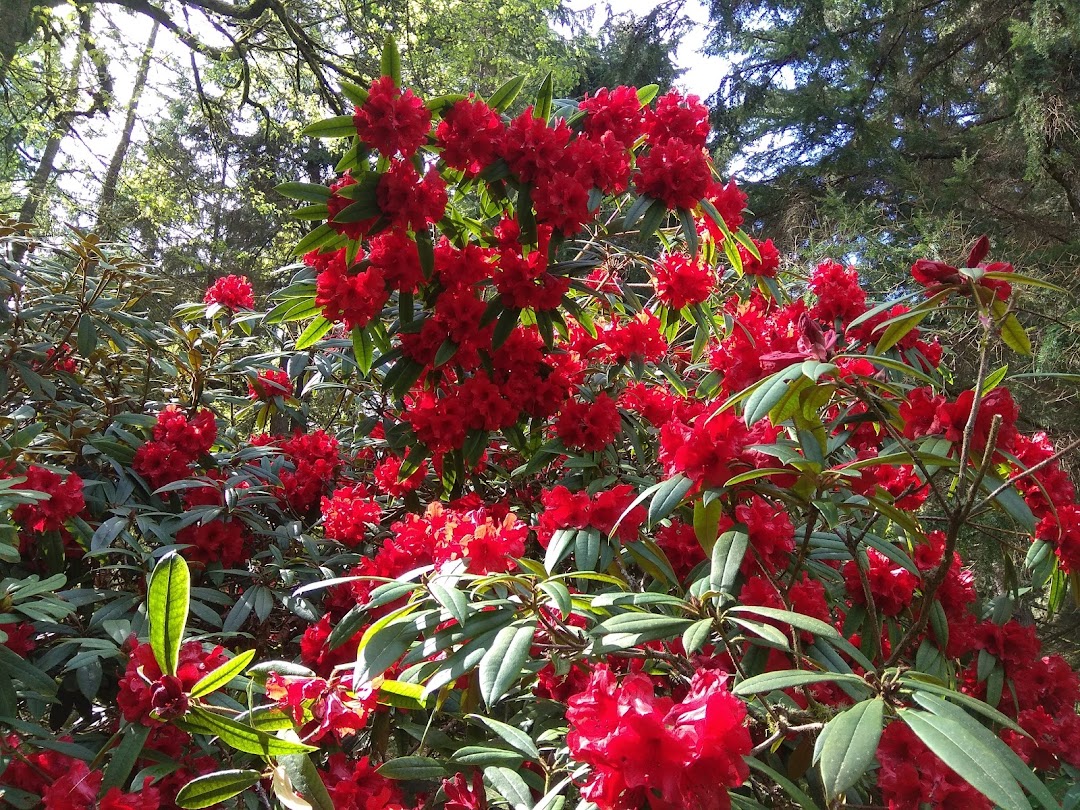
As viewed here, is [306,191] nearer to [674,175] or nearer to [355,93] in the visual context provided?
[355,93]

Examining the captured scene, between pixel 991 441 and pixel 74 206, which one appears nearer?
pixel 991 441

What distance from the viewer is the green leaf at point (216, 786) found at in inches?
33.8

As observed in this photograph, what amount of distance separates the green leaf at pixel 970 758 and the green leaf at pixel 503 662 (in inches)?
15.5

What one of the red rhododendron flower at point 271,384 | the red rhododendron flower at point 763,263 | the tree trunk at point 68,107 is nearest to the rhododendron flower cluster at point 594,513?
the red rhododendron flower at point 763,263

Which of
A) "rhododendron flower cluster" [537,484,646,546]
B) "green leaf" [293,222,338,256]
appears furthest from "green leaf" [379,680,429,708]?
"green leaf" [293,222,338,256]

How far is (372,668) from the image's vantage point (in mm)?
891

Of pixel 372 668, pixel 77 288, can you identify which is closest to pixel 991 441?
pixel 372 668

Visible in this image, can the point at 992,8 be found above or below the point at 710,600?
above

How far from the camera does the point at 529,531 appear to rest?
1630mm

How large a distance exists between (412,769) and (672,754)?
51cm

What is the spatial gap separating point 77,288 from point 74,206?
20.1 ft

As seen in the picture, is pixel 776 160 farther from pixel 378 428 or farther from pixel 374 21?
pixel 378 428

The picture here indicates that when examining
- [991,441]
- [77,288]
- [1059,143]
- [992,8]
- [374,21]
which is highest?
[374,21]

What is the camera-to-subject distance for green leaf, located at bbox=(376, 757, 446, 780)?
994 millimetres
